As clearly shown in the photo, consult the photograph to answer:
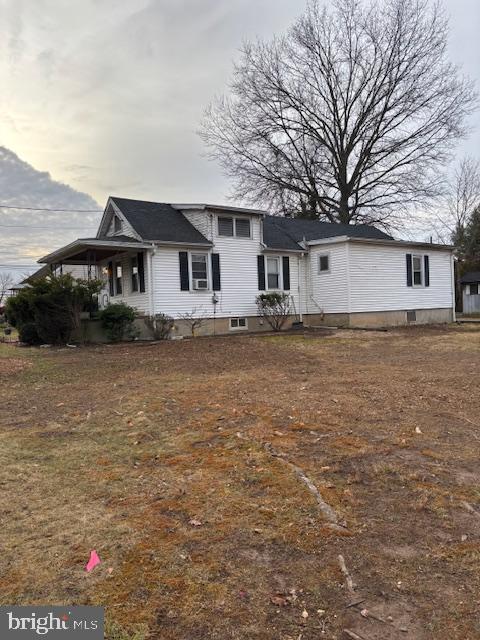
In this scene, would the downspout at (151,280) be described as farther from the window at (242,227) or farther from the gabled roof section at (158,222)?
the window at (242,227)

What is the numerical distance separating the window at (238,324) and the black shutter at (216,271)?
1.37 m

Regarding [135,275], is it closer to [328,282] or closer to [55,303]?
[55,303]

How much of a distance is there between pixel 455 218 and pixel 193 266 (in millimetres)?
32029

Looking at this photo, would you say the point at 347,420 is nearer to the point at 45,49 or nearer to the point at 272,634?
the point at 272,634

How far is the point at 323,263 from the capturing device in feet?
60.7

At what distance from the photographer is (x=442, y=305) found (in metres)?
21.1

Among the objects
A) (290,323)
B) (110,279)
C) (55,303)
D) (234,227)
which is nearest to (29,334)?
(55,303)

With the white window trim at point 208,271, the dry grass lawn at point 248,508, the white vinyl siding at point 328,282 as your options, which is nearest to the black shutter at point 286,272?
the white vinyl siding at point 328,282

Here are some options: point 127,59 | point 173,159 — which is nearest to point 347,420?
point 127,59

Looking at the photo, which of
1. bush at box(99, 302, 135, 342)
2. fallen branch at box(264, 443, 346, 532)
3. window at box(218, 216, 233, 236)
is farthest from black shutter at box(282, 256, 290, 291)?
fallen branch at box(264, 443, 346, 532)

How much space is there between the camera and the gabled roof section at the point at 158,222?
15.3 metres

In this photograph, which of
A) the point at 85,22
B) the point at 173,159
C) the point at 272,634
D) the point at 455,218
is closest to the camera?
the point at 272,634

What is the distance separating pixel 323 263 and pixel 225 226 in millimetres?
4337

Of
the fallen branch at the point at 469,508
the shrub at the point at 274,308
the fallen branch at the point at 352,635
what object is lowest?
the fallen branch at the point at 352,635
